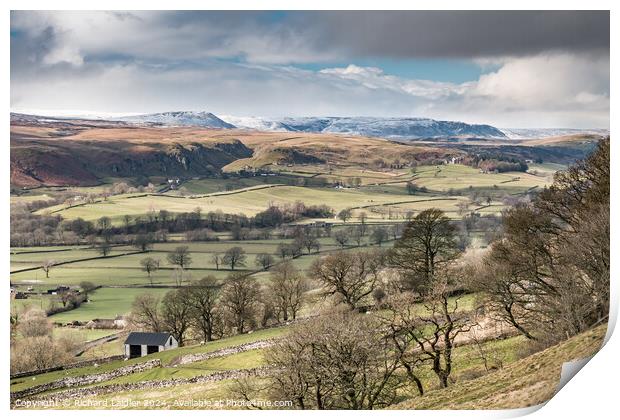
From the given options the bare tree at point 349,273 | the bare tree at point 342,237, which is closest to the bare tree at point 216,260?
the bare tree at point 349,273

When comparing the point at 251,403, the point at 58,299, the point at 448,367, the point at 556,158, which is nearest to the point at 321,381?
the point at 251,403

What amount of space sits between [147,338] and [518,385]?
19.1 ft

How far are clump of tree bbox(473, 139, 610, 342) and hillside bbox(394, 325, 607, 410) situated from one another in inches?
26.7

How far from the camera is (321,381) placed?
8.86m

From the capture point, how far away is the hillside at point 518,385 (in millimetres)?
8008

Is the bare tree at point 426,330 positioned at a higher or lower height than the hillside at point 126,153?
lower

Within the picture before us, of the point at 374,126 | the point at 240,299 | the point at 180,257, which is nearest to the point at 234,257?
the point at 240,299

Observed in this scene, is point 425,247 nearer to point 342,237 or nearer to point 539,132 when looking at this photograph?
point 342,237

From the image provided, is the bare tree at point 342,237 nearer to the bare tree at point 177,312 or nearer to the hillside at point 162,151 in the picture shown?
the hillside at point 162,151

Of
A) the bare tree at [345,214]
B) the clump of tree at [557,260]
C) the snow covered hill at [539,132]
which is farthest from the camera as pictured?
the bare tree at [345,214]

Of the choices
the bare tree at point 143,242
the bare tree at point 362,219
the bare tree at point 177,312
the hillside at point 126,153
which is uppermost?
the hillside at point 126,153

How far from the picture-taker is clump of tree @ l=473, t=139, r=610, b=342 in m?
9.61

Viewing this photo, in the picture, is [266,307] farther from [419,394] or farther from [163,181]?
[419,394]

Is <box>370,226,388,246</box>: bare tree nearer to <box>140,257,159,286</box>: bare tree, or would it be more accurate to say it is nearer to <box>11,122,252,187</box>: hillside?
<box>11,122,252,187</box>: hillside
